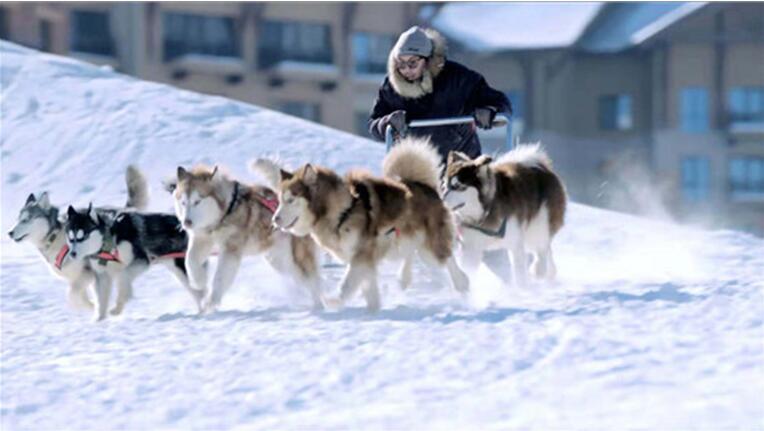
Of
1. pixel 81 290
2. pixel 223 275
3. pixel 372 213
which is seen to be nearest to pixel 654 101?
pixel 81 290

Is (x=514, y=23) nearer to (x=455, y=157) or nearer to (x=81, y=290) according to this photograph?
(x=81, y=290)

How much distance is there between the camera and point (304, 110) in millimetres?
34156

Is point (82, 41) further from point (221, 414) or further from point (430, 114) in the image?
point (221, 414)

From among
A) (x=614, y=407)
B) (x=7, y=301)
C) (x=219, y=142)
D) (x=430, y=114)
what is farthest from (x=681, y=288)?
(x=219, y=142)

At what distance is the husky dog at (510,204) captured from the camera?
314 inches

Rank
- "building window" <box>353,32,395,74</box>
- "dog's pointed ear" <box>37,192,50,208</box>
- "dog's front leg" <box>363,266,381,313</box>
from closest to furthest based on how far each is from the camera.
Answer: "dog's front leg" <box>363,266,381,313</box> < "dog's pointed ear" <box>37,192,50,208</box> < "building window" <box>353,32,395,74</box>

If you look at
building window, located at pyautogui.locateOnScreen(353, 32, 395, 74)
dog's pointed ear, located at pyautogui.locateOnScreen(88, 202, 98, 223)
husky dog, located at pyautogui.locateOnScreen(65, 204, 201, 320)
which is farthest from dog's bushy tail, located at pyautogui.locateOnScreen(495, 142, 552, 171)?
building window, located at pyautogui.locateOnScreen(353, 32, 395, 74)

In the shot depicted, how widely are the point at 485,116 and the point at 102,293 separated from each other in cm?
251

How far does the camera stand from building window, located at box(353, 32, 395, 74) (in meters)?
34.9

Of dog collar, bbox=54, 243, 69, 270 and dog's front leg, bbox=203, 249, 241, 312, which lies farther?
dog collar, bbox=54, 243, 69, 270

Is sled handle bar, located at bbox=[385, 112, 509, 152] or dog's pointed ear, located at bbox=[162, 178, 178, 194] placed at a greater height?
sled handle bar, located at bbox=[385, 112, 509, 152]

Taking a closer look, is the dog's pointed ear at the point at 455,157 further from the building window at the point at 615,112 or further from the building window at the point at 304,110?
the building window at the point at 615,112

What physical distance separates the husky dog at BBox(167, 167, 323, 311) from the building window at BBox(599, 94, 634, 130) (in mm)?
27957

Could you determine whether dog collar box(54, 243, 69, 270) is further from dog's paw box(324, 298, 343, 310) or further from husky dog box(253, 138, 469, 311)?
dog's paw box(324, 298, 343, 310)
